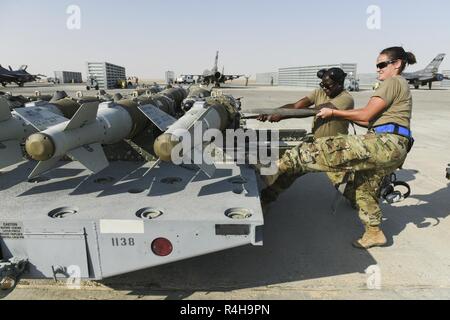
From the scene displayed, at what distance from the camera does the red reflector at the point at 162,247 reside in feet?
8.76

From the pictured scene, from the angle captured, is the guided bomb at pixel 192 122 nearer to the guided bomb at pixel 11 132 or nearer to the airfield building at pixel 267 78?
the guided bomb at pixel 11 132

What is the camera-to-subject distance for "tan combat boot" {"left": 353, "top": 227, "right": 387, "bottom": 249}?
4.18m

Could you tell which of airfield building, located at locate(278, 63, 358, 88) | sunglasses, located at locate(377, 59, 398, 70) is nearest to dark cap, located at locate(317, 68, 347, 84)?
sunglasses, located at locate(377, 59, 398, 70)

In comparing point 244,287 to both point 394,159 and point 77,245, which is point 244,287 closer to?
point 77,245

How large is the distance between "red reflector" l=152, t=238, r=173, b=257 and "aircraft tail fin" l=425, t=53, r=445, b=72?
50.9m

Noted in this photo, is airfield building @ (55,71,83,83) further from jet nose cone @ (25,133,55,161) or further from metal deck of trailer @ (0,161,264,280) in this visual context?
metal deck of trailer @ (0,161,264,280)

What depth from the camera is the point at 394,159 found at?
3850 millimetres

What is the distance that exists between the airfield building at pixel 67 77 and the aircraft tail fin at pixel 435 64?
2680 inches

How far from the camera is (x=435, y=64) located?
44.4m

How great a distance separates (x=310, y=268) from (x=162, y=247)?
1.83m

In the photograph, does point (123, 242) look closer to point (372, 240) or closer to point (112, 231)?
point (112, 231)

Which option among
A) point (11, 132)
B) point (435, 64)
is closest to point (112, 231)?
point (11, 132)
